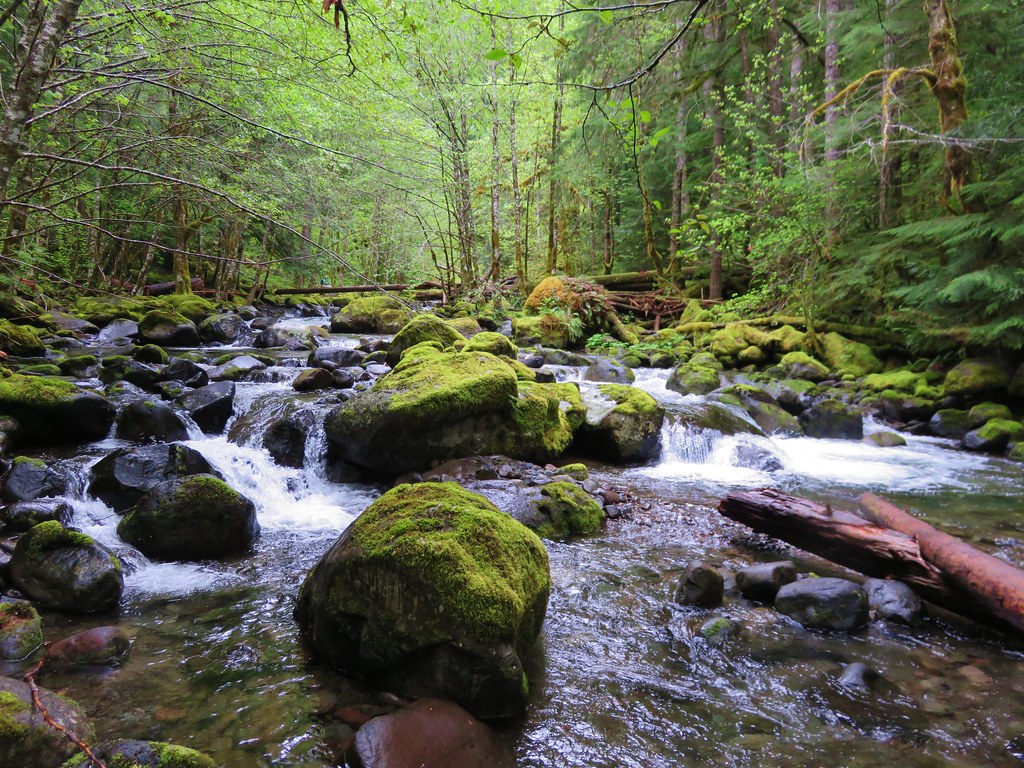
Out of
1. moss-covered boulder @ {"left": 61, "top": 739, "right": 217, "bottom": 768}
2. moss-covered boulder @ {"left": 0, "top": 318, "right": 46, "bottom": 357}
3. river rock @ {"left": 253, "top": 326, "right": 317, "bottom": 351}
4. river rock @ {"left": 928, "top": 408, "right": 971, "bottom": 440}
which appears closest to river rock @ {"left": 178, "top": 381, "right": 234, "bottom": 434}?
moss-covered boulder @ {"left": 0, "top": 318, "right": 46, "bottom": 357}

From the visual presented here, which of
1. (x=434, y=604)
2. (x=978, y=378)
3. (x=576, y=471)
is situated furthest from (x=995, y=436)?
(x=434, y=604)

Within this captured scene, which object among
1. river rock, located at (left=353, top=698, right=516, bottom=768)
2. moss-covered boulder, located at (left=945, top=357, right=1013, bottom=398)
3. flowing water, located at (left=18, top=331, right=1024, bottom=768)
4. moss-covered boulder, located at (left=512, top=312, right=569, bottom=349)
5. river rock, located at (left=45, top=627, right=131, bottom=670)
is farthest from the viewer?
moss-covered boulder, located at (left=512, top=312, right=569, bottom=349)

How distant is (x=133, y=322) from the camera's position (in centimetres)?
1520

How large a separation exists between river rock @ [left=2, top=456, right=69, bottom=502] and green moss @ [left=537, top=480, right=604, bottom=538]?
5137 millimetres

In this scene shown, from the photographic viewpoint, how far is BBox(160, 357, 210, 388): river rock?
33.0 feet

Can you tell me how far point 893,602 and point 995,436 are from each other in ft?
22.5

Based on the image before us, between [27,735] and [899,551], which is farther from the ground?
[899,551]

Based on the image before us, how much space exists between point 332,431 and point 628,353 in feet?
32.7

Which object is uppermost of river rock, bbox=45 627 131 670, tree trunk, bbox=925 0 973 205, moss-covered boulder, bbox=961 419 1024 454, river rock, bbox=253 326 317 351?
tree trunk, bbox=925 0 973 205

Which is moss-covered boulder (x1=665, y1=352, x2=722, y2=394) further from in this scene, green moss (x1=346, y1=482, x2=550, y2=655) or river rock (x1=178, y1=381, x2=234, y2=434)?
green moss (x1=346, y1=482, x2=550, y2=655)

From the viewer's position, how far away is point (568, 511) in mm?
6043

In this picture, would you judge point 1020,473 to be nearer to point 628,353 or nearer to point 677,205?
point 628,353

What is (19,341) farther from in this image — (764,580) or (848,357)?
(848,357)

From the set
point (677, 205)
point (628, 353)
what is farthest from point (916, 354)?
point (677, 205)
